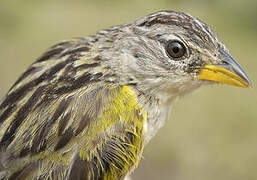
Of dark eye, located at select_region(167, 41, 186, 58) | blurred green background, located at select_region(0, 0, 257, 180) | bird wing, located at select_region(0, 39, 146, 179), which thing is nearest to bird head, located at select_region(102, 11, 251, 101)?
dark eye, located at select_region(167, 41, 186, 58)

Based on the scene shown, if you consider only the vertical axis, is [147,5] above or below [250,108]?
above

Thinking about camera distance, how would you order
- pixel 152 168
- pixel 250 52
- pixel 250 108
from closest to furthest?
pixel 152 168 → pixel 250 108 → pixel 250 52

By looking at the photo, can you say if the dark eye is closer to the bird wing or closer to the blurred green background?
the bird wing

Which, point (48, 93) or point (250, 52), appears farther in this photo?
point (250, 52)

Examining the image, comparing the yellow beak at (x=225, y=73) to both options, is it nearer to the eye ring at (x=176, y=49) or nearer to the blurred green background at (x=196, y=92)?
the eye ring at (x=176, y=49)

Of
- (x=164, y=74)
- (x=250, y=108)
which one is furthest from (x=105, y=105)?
(x=250, y=108)

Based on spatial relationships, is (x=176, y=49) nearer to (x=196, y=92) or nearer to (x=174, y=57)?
(x=174, y=57)

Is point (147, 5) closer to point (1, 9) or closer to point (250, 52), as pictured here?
point (250, 52)
